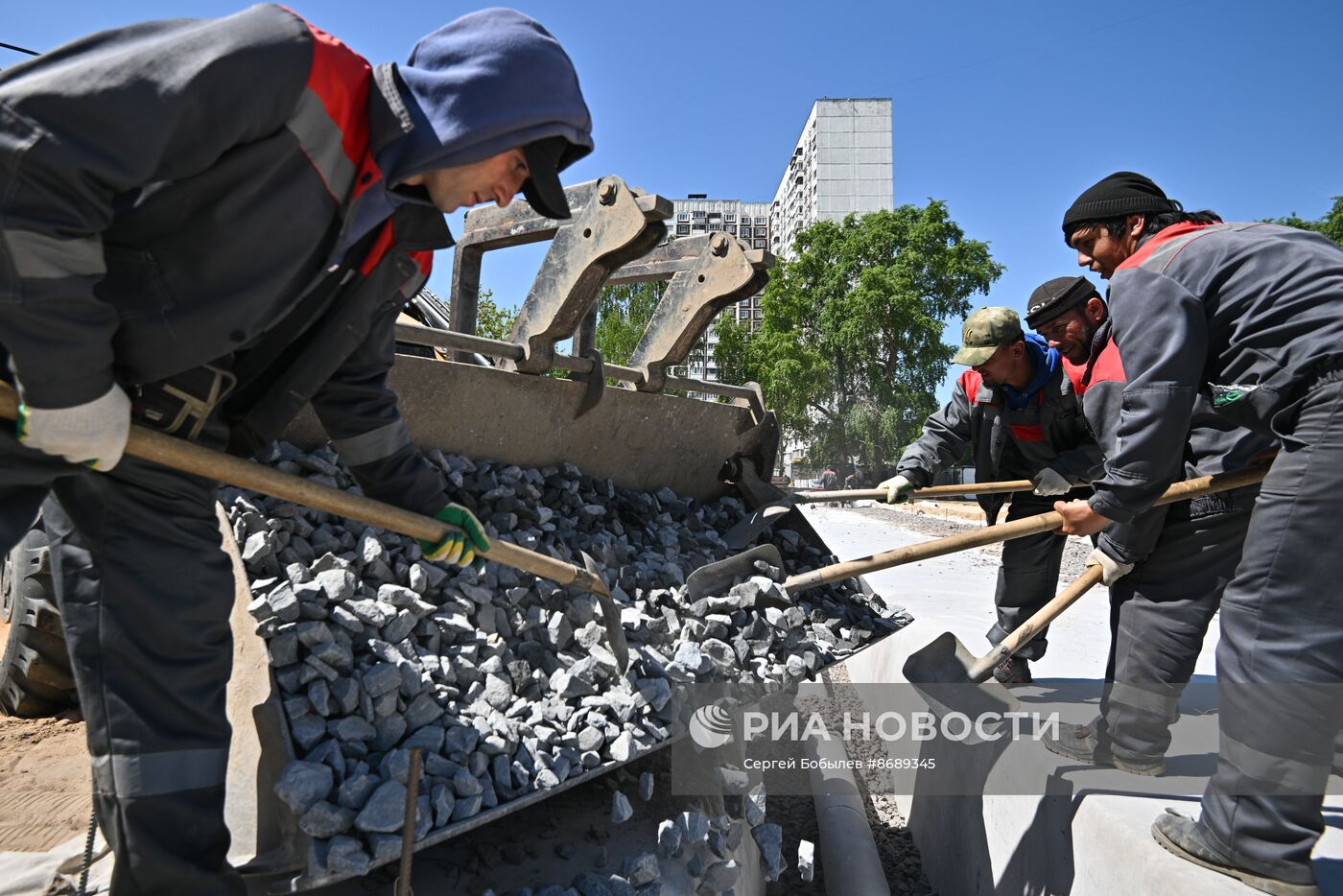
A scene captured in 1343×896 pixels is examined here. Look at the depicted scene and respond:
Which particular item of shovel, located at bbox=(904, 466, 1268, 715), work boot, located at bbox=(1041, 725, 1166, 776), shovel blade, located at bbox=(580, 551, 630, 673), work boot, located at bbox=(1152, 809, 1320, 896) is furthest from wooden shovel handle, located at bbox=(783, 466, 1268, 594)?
work boot, located at bbox=(1152, 809, 1320, 896)

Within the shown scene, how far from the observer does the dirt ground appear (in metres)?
2.23

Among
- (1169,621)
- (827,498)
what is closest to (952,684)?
(1169,621)

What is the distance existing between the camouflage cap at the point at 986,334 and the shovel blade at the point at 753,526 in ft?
3.51

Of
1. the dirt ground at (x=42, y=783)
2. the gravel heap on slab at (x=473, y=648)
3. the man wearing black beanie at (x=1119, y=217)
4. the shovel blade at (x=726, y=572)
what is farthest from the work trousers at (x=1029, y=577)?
the dirt ground at (x=42, y=783)

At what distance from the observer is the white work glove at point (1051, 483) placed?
10.8ft

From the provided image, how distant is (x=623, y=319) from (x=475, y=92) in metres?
28.3

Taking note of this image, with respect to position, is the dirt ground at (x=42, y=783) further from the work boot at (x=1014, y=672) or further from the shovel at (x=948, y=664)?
the work boot at (x=1014, y=672)

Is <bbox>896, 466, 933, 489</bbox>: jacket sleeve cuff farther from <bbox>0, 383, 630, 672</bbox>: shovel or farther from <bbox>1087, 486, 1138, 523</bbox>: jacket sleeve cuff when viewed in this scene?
<bbox>0, 383, 630, 672</bbox>: shovel

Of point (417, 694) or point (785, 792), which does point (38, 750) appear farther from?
point (785, 792)

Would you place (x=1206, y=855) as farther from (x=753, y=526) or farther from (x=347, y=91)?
(x=347, y=91)

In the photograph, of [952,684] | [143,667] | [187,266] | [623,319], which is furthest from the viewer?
[623,319]

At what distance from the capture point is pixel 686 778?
2.48 m

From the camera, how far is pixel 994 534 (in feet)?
8.32

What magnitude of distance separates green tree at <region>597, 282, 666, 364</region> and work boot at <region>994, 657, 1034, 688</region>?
2253cm
